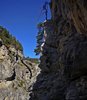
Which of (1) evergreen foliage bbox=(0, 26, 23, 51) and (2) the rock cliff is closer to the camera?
(2) the rock cliff

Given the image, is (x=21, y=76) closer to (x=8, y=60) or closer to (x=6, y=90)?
(x=8, y=60)

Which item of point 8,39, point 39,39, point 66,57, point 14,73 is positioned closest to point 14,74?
point 14,73

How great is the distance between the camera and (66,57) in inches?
1029

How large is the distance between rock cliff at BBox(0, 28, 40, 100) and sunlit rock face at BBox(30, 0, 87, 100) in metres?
16.6

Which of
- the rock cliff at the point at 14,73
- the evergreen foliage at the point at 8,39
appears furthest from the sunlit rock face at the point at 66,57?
the evergreen foliage at the point at 8,39

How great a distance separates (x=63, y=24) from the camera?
3466 centimetres

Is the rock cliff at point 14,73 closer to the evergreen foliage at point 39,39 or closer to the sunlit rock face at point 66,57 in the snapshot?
the evergreen foliage at point 39,39

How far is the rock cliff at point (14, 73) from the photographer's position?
59344 millimetres

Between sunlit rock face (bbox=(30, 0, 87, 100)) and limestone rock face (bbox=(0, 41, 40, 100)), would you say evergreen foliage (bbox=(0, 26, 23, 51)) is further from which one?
sunlit rock face (bbox=(30, 0, 87, 100))

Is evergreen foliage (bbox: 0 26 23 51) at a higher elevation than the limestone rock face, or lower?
higher

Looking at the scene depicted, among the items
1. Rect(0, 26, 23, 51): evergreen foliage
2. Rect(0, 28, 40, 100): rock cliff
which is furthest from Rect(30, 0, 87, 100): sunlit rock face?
Rect(0, 26, 23, 51): evergreen foliage

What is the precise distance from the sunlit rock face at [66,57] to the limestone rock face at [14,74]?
652 inches

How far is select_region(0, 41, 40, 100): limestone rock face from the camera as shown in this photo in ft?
195

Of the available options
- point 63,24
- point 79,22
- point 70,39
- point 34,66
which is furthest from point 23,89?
point 79,22
